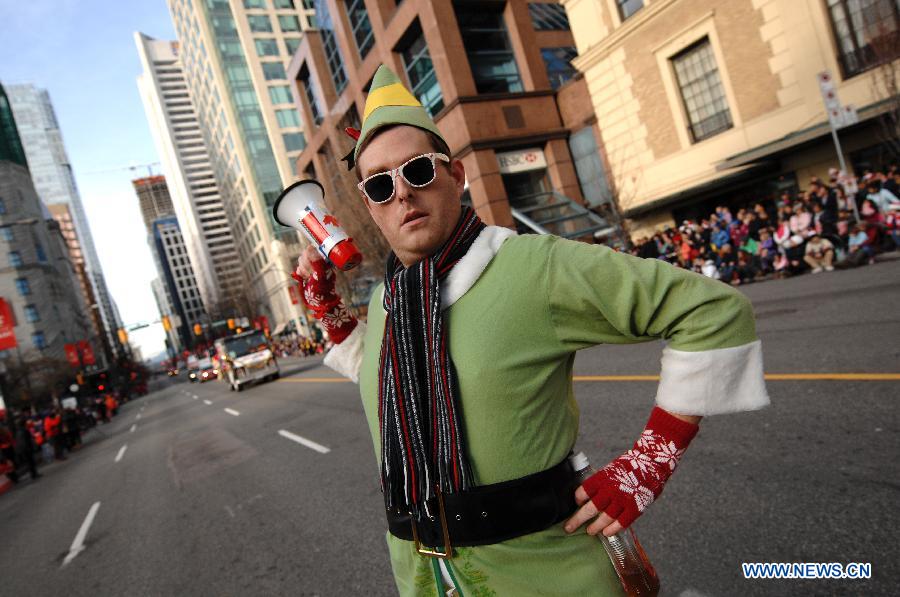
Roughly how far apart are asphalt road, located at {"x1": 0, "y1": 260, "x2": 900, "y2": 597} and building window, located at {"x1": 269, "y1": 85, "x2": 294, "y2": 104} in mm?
53841

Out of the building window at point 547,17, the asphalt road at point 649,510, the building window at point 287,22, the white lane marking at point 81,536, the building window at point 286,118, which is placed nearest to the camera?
the asphalt road at point 649,510

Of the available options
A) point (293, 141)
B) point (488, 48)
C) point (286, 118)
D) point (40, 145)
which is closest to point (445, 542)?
point (488, 48)

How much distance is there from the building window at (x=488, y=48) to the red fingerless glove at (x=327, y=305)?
21132 millimetres

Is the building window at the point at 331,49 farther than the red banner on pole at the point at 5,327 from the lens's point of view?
Yes

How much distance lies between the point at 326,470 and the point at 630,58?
53.1 ft

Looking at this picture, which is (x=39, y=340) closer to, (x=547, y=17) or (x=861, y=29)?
(x=547, y=17)

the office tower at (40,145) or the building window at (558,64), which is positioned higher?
the office tower at (40,145)

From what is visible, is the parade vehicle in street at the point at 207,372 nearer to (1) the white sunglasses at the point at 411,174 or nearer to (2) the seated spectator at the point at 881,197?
(2) the seated spectator at the point at 881,197

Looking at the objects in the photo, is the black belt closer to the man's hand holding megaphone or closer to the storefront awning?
the man's hand holding megaphone

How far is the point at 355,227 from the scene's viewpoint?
23.0 metres

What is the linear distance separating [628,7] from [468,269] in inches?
743

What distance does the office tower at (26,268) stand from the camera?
66438 millimetres

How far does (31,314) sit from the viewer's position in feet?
220

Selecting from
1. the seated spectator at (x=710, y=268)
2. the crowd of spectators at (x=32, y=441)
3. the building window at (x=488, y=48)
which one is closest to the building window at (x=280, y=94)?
the building window at (x=488, y=48)
